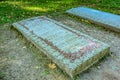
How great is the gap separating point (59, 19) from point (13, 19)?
1.71 m

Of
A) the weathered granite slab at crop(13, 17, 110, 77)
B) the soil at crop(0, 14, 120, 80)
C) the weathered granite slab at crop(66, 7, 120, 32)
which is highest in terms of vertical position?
the weathered granite slab at crop(66, 7, 120, 32)

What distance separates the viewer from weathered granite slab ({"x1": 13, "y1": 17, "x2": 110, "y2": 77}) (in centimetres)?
420

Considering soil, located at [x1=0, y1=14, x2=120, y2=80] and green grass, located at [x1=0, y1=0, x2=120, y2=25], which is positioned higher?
green grass, located at [x1=0, y1=0, x2=120, y2=25]

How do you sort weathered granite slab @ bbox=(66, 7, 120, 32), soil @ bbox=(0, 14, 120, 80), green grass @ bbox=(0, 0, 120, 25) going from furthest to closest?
→ green grass @ bbox=(0, 0, 120, 25) < weathered granite slab @ bbox=(66, 7, 120, 32) < soil @ bbox=(0, 14, 120, 80)

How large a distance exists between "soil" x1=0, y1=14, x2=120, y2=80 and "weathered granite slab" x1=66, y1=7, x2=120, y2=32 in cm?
22

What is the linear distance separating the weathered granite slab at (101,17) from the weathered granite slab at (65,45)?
1450 millimetres

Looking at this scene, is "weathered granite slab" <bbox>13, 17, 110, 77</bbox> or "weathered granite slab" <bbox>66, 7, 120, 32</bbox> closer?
"weathered granite slab" <bbox>13, 17, 110, 77</bbox>

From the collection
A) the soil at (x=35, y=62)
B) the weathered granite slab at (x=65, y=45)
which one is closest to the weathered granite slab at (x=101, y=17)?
the soil at (x=35, y=62)

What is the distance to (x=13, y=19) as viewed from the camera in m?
7.30

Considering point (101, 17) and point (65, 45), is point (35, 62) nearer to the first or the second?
point (65, 45)

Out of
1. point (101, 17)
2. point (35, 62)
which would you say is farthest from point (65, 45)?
point (101, 17)

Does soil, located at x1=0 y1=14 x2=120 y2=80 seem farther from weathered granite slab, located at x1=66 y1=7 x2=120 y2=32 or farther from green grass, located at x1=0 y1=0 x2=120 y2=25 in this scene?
green grass, located at x1=0 y1=0 x2=120 y2=25

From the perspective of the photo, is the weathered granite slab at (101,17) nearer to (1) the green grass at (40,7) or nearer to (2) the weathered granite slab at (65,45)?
(1) the green grass at (40,7)

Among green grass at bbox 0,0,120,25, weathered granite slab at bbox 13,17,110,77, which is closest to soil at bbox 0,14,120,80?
weathered granite slab at bbox 13,17,110,77
